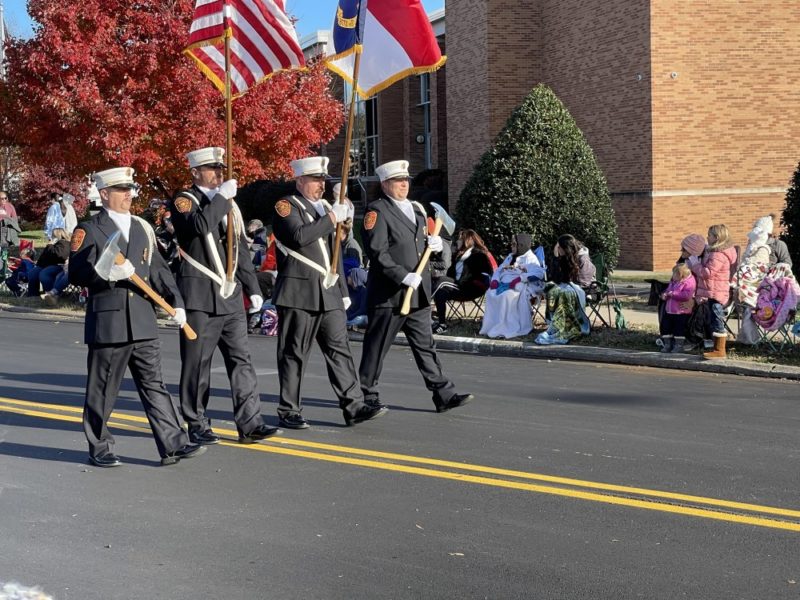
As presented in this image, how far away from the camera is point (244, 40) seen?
9938 mm

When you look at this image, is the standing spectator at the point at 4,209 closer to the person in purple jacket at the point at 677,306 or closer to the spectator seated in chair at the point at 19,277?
the spectator seated in chair at the point at 19,277

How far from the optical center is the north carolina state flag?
9977 millimetres

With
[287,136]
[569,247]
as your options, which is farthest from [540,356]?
[287,136]

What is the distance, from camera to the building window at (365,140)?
43.1 meters

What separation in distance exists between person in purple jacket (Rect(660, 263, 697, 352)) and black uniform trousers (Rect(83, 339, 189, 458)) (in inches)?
268

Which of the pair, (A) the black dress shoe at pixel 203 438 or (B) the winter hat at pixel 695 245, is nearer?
(A) the black dress shoe at pixel 203 438

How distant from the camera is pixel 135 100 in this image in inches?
862

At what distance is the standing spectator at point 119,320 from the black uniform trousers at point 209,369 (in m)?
0.47

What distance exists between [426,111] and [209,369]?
1254 inches

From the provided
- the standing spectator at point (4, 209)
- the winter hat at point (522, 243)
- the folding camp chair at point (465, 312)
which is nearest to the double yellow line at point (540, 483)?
the winter hat at point (522, 243)

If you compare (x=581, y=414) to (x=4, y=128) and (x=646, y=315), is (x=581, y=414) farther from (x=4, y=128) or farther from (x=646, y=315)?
(x=4, y=128)

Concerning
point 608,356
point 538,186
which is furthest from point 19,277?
point 608,356

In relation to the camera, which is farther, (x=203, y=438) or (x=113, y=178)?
(x=203, y=438)

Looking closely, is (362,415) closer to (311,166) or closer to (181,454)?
(181,454)
